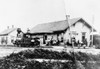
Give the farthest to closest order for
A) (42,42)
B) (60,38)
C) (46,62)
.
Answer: (42,42) → (60,38) → (46,62)

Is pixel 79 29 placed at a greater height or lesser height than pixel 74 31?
greater

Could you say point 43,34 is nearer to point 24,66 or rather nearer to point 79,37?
point 79,37

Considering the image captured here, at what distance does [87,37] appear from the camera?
111 feet

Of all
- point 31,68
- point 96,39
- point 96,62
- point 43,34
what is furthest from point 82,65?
point 43,34

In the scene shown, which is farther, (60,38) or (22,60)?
(60,38)

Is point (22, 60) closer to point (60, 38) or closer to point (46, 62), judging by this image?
point (46, 62)

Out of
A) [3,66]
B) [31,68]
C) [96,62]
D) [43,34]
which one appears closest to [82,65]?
[96,62]

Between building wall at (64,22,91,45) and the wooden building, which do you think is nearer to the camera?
the wooden building

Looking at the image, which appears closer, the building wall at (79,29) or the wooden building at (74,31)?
the wooden building at (74,31)

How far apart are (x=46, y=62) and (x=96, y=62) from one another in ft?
10.6

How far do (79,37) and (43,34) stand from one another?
6.75 meters

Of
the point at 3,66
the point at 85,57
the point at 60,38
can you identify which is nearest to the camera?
the point at 3,66

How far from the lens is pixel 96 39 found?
3356 centimetres

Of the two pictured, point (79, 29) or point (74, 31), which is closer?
point (74, 31)
